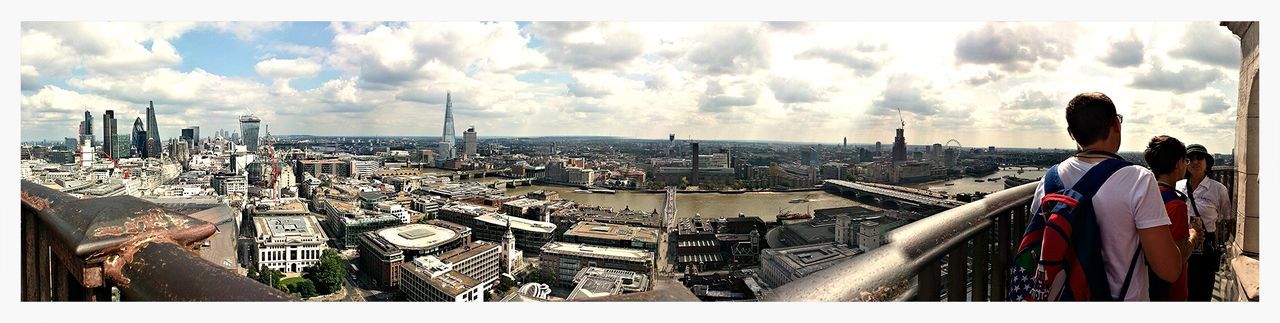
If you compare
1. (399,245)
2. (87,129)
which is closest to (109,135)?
(87,129)

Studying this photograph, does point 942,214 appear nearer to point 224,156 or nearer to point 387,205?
point 387,205

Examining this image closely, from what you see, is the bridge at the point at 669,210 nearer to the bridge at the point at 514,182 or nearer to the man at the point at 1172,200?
the bridge at the point at 514,182

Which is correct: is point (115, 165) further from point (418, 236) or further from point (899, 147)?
point (899, 147)

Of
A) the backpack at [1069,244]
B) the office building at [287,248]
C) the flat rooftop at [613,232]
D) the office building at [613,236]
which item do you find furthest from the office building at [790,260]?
the office building at [287,248]

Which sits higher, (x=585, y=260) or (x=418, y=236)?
(x=418, y=236)

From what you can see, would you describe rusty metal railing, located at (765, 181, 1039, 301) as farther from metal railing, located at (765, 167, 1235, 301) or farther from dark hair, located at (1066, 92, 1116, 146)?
dark hair, located at (1066, 92, 1116, 146)

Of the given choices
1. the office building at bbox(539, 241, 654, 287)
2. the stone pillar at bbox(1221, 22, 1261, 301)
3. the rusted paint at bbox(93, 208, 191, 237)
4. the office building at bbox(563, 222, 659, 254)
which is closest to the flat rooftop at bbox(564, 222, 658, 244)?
the office building at bbox(563, 222, 659, 254)
